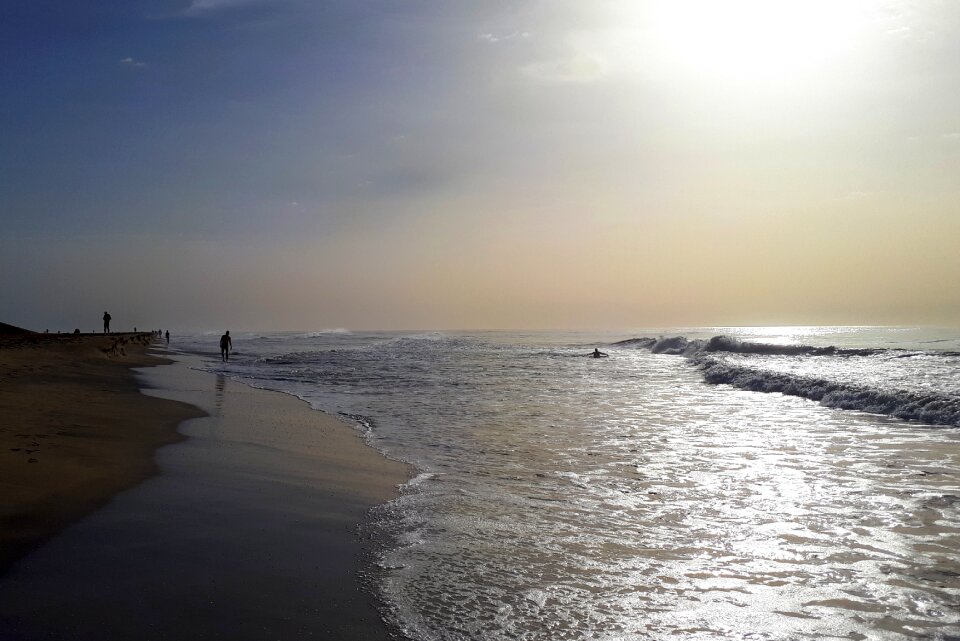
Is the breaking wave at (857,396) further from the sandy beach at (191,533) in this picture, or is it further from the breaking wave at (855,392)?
the sandy beach at (191,533)

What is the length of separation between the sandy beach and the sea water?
1.77ft

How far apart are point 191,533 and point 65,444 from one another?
15.7ft

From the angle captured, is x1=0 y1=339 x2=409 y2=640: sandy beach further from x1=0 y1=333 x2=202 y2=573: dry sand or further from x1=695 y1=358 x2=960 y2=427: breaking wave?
x1=695 y1=358 x2=960 y2=427: breaking wave

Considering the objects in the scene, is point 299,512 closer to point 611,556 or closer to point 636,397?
point 611,556

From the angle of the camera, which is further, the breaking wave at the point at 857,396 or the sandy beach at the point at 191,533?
the breaking wave at the point at 857,396

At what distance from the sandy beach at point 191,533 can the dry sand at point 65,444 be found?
4cm

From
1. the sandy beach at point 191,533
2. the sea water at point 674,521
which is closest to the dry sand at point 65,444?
the sandy beach at point 191,533

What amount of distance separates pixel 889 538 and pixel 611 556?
302cm

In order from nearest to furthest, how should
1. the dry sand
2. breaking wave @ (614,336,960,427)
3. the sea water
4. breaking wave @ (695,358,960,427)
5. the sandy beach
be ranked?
the sandy beach < the sea water < the dry sand < breaking wave @ (695,358,960,427) < breaking wave @ (614,336,960,427)

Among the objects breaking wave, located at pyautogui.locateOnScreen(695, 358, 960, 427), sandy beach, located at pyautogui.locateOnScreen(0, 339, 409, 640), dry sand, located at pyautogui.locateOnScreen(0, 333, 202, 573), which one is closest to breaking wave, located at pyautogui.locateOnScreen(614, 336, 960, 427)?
breaking wave, located at pyautogui.locateOnScreen(695, 358, 960, 427)

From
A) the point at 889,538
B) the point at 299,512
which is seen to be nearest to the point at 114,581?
the point at 299,512

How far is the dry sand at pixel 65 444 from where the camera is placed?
18.8 feet

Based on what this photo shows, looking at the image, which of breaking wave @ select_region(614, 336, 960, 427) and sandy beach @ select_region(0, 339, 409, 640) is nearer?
sandy beach @ select_region(0, 339, 409, 640)

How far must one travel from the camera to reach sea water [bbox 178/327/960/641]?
436cm
